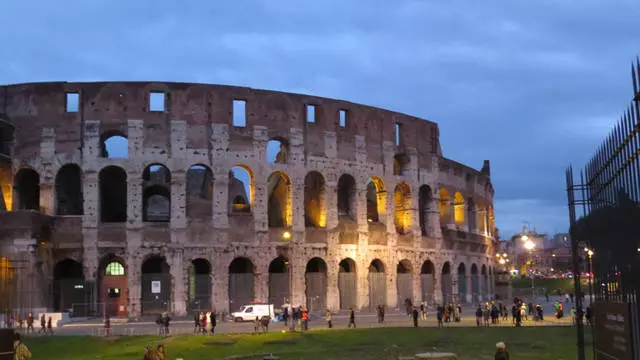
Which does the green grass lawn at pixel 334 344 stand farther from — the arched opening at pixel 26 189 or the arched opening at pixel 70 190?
the arched opening at pixel 70 190

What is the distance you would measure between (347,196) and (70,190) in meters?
18.9

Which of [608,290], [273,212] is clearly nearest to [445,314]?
[273,212]

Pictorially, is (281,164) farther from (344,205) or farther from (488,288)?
(488,288)

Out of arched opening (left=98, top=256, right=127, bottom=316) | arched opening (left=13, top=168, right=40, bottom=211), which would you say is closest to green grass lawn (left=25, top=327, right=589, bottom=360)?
arched opening (left=98, top=256, right=127, bottom=316)

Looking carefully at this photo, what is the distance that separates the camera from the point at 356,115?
49219 mm

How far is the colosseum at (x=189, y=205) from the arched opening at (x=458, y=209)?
10580mm

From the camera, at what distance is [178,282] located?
41844mm

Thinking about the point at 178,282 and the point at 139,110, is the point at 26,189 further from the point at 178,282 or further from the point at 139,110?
the point at 178,282

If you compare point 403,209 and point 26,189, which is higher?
point 26,189

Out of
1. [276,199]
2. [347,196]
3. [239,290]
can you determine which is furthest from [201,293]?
[347,196]

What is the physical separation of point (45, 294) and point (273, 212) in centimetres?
1697

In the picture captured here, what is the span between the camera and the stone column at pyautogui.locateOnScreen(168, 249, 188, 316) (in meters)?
41.6

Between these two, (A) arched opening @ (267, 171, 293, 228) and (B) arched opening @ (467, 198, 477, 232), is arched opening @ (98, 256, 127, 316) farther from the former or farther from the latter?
(B) arched opening @ (467, 198, 477, 232)

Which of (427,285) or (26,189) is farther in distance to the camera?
(427,285)
